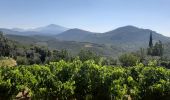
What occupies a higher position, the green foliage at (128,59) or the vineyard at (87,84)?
the vineyard at (87,84)

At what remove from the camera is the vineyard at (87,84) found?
105ft

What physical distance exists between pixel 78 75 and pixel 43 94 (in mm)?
4424

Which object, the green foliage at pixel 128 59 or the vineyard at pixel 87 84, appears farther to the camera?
the green foliage at pixel 128 59

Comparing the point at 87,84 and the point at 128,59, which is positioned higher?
the point at 87,84

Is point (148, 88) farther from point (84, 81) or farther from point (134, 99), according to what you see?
point (84, 81)

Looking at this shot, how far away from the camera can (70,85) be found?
104ft

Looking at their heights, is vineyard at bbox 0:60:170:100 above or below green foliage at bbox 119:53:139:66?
above

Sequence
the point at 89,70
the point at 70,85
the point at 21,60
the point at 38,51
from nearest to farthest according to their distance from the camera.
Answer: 1. the point at 70,85
2. the point at 89,70
3. the point at 21,60
4. the point at 38,51

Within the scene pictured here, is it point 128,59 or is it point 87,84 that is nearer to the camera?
point 87,84

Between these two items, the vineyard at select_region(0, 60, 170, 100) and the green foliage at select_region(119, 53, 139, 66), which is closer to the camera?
the vineyard at select_region(0, 60, 170, 100)

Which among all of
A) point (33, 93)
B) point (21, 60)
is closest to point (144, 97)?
point (33, 93)

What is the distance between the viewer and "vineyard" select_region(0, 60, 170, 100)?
32.0 m

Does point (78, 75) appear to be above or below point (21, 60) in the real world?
above

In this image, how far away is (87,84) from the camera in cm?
3341
